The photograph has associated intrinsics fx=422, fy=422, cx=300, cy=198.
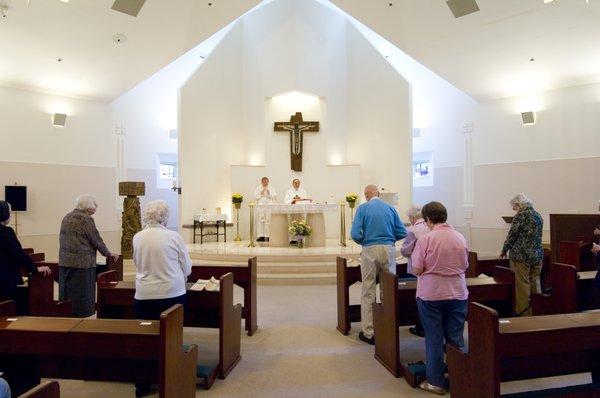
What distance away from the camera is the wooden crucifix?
1174 cm

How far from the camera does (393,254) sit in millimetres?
4324

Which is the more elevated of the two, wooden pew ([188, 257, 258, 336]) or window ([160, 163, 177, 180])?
window ([160, 163, 177, 180])

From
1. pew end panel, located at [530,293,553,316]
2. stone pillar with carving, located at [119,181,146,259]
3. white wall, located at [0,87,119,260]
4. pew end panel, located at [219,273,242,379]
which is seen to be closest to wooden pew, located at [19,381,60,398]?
pew end panel, located at [219,273,242,379]

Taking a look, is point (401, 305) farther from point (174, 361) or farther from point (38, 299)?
point (38, 299)

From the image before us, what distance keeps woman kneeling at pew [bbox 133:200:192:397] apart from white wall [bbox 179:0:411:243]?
26.9 ft

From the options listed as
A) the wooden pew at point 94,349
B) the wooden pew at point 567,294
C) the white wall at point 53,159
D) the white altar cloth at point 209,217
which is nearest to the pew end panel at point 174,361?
the wooden pew at point 94,349

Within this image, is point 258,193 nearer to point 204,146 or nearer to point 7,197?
point 204,146

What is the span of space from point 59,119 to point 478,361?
9.88 meters

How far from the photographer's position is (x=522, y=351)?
231 cm

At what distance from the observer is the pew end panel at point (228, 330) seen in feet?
11.7

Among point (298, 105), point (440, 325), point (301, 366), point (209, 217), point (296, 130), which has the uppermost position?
point (298, 105)

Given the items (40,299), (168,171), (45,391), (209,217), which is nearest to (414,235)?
(45,391)

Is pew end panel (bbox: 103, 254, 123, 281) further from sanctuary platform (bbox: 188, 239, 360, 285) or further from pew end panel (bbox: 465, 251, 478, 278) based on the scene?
pew end panel (bbox: 465, 251, 478, 278)

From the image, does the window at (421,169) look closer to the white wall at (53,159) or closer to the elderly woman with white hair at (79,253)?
the white wall at (53,159)
